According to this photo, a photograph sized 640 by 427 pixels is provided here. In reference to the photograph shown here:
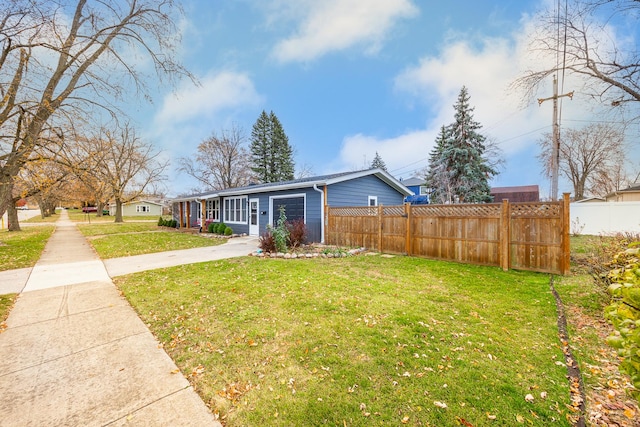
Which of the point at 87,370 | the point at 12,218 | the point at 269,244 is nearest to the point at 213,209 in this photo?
the point at 269,244

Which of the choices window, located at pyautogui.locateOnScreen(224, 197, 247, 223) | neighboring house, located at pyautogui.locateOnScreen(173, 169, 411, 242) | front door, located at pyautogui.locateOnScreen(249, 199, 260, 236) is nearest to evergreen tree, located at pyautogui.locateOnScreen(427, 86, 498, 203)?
neighboring house, located at pyautogui.locateOnScreen(173, 169, 411, 242)

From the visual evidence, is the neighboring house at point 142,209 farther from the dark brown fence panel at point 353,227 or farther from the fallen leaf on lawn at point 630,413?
the fallen leaf on lawn at point 630,413

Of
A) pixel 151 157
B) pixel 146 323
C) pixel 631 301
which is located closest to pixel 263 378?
pixel 146 323

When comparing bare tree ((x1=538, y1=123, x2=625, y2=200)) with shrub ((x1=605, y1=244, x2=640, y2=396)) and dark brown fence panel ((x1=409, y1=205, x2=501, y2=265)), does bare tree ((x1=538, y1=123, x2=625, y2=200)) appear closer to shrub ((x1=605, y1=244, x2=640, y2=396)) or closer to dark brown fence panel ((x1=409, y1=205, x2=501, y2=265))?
dark brown fence panel ((x1=409, y1=205, x2=501, y2=265))

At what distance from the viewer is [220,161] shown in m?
31.9

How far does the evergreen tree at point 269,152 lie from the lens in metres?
34.5

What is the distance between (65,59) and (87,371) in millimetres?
11743

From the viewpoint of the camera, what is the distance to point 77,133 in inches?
359

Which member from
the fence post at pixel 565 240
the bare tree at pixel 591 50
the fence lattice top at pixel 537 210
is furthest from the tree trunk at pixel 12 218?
the bare tree at pixel 591 50

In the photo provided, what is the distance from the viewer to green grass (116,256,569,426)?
2.10 meters

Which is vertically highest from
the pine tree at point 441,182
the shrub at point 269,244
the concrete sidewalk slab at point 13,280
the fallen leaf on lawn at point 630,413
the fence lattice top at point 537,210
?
the pine tree at point 441,182

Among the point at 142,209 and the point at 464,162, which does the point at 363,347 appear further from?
the point at 142,209

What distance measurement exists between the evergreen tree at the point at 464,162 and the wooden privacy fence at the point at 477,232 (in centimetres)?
1283

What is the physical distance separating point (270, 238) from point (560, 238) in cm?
764
